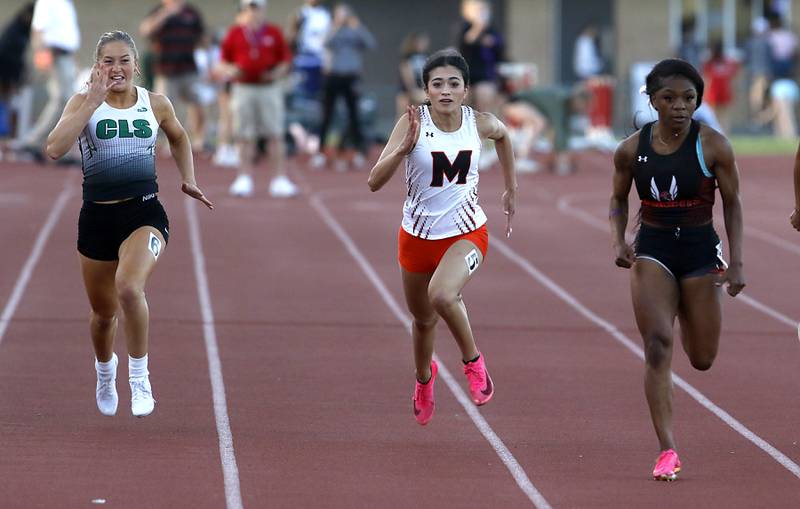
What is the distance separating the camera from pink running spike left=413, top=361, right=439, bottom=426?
27.3ft

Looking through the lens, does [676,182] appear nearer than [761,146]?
Yes

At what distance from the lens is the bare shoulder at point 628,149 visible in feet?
24.2

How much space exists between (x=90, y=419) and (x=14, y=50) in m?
15.2

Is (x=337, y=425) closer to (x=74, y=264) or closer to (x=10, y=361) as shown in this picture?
Answer: (x=10, y=361)

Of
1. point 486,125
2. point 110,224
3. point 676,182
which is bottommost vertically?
point 110,224

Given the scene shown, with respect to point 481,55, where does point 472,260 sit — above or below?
above

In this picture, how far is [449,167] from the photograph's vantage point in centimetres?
803

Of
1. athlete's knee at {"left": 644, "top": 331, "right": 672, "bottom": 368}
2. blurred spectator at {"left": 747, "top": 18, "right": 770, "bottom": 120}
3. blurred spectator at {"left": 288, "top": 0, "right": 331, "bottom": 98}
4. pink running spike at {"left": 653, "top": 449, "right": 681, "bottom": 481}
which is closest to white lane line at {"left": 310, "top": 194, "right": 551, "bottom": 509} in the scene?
pink running spike at {"left": 653, "top": 449, "right": 681, "bottom": 481}

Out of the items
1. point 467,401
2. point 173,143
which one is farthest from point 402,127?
point 467,401

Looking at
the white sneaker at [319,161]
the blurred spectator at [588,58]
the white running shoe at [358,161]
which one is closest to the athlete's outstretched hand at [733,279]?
the white running shoe at [358,161]

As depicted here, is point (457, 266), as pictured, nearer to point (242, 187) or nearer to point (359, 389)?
point (359, 389)

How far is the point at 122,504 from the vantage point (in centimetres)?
660

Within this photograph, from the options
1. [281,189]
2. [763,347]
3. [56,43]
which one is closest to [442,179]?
[763,347]

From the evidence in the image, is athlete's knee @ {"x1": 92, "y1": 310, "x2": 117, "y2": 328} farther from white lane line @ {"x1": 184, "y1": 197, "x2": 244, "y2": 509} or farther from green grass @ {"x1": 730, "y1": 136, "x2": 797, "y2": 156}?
green grass @ {"x1": 730, "y1": 136, "x2": 797, "y2": 156}
